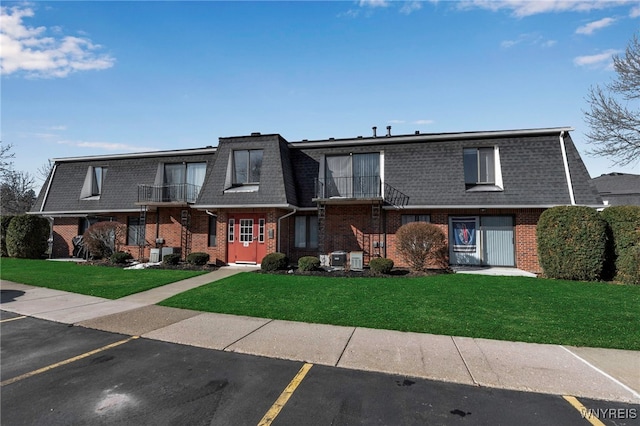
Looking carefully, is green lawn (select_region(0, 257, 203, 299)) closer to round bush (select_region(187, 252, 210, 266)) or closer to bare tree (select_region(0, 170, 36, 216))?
round bush (select_region(187, 252, 210, 266))

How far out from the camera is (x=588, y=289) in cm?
900

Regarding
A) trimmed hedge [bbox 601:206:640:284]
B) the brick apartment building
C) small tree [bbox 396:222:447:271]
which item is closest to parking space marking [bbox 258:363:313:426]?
small tree [bbox 396:222:447:271]

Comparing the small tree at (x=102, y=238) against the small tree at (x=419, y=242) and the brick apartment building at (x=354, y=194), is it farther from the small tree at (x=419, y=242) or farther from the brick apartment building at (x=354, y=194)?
the small tree at (x=419, y=242)

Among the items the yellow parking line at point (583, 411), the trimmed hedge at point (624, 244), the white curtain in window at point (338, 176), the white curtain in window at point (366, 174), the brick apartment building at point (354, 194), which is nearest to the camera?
the yellow parking line at point (583, 411)

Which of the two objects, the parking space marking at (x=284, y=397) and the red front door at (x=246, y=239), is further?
the red front door at (x=246, y=239)

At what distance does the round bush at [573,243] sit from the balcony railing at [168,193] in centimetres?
1605

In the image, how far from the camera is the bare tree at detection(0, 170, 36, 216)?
114 feet

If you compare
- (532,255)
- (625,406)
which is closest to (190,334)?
(625,406)

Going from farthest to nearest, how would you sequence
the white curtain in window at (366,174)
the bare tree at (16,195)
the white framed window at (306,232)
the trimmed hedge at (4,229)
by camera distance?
the bare tree at (16,195) → the trimmed hedge at (4,229) → the white framed window at (306,232) → the white curtain in window at (366,174)

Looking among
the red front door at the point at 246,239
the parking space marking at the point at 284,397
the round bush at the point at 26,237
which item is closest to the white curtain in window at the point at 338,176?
the red front door at the point at 246,239

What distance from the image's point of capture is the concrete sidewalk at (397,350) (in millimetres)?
3947

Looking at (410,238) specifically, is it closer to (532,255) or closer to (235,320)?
(532,255)

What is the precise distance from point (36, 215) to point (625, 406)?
998 inches

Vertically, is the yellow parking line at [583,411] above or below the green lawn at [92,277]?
below
